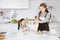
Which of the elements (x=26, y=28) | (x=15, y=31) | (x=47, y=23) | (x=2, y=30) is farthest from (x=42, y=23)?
(x=2, y=30)

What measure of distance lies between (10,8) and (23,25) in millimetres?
258

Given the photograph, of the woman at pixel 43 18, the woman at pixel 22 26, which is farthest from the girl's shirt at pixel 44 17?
the woman at pixel 22 26

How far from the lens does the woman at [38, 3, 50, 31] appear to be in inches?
47.5

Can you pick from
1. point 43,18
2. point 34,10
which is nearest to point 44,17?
point 43,18

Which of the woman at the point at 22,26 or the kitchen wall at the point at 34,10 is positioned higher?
the kitchen wall at the point at 34,10

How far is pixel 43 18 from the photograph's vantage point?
1.26 metres

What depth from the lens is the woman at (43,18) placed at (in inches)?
47.5

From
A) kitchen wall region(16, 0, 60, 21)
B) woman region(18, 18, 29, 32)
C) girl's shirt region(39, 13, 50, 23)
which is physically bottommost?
woman region(18, 18, 29, 32)

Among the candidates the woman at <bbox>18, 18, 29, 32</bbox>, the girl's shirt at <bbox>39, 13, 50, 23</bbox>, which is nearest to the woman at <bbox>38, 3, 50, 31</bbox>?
the girl's shirt at <bbox>39, 13, 50, 23</bbox>

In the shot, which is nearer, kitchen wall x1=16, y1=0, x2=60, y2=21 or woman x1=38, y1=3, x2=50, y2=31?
woman x1=38, y1=3, x2=50, y2=31

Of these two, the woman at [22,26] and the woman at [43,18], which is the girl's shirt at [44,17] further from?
the woman at [22,26]

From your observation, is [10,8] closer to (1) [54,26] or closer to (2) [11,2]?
(2) [11,2]

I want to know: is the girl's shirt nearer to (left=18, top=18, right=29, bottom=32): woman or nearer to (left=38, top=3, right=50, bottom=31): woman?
(left=38, top=3, right=50, bottom=31): woman

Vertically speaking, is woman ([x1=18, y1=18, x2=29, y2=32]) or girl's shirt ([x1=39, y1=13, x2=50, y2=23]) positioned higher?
girl's shirt ([x1=39, y1=13, x2=50, y2=23])
